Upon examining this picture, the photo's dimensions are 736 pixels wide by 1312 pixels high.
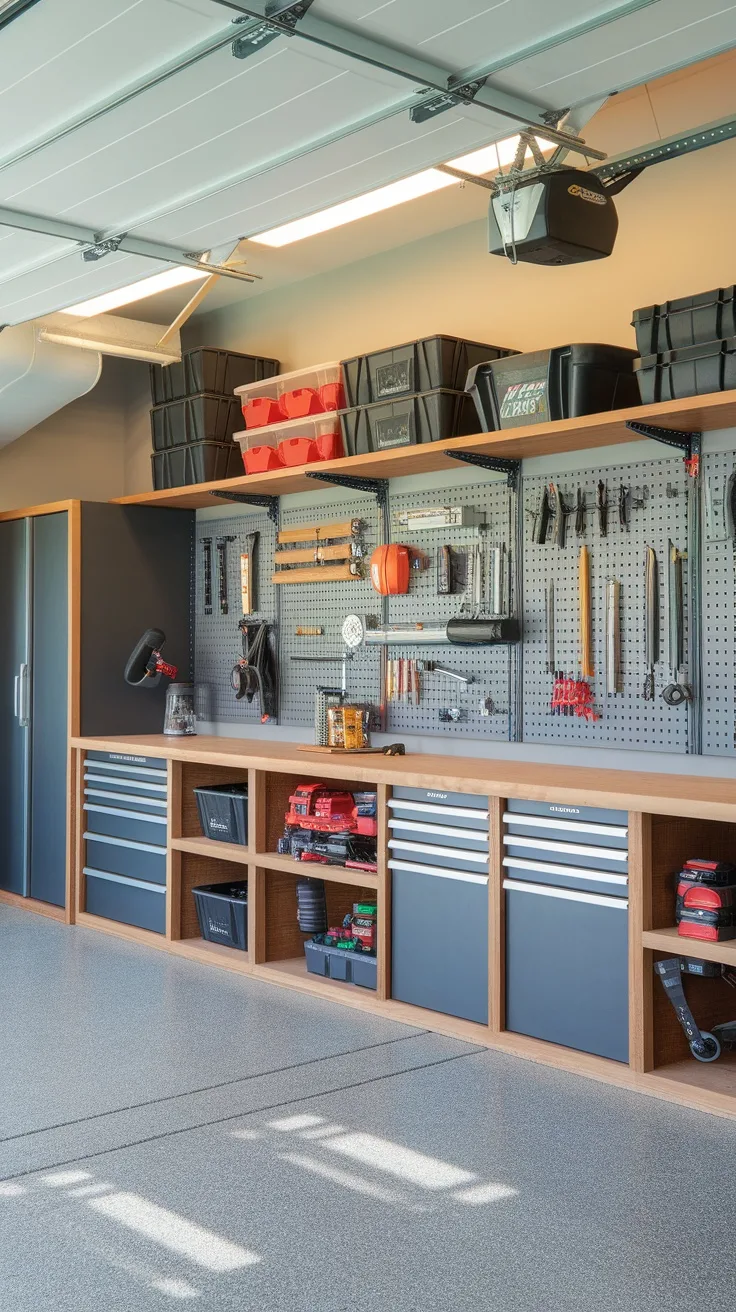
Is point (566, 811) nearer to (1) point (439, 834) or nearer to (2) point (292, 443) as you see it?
(1) point (439, 834)

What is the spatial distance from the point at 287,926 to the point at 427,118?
320cm

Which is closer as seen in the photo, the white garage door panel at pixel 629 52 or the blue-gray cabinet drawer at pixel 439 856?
the white garage door panel at pixel 629 52

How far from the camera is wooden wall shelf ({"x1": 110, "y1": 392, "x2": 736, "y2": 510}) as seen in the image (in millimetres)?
3639

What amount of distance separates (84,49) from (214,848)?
10.7ft

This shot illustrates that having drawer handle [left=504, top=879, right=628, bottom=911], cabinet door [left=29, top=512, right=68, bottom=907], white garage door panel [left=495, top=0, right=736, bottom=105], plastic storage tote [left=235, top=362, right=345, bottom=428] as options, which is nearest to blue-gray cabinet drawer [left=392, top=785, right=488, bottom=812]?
drawer handle [left=504, top=879, right=628, bottom=911]

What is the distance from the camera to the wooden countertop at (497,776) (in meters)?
3.34

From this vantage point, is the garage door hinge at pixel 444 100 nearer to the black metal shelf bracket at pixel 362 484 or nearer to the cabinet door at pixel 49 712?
the black metal shelf bracket at pixel 362 484

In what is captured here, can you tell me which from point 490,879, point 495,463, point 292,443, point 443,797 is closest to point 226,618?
point 292,443

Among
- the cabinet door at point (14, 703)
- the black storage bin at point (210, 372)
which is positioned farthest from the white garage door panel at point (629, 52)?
the cabinet door at point (14, 703)

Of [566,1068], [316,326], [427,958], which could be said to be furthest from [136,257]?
[566,1068]

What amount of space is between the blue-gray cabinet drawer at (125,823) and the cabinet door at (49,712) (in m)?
0.21

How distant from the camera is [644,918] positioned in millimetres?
3420

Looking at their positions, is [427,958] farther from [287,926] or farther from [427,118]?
[427,118]

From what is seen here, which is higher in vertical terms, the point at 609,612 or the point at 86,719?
the point at 609,612
